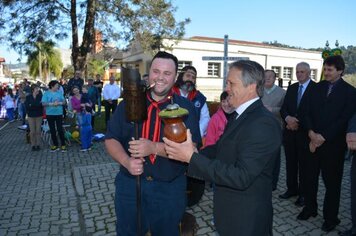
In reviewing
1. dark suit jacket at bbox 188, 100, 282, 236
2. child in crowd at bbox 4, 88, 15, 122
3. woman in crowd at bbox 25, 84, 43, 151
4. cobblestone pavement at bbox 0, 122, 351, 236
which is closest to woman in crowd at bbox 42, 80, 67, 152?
woman in crowd at bbox 25, 84, 43, 151

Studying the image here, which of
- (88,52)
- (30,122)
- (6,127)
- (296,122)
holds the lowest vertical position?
(6,127)

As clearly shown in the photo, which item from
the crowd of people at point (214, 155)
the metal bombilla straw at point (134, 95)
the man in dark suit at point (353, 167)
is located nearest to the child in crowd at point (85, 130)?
the crowd of people at point (214, 155)

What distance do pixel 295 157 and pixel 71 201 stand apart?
411 cm

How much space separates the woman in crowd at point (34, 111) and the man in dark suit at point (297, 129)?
7.41m

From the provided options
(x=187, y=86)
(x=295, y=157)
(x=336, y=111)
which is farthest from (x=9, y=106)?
(x=336, y=111)

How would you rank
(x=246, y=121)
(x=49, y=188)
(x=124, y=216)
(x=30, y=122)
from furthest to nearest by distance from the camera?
(x=30, y=122)
(x=49, y=188)
(x=124, y=216)
(x=246, y=121)

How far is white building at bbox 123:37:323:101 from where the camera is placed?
33.1 metres

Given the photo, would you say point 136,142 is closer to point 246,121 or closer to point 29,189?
point 246,121

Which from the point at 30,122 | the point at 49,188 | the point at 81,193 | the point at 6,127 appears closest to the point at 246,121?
the point at 81,193

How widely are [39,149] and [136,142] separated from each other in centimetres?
885

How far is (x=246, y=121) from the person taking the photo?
2096mm

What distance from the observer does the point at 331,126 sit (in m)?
4.11

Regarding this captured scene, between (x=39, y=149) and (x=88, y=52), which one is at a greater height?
(x=88, y=52)

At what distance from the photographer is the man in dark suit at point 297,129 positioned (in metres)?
4.78
